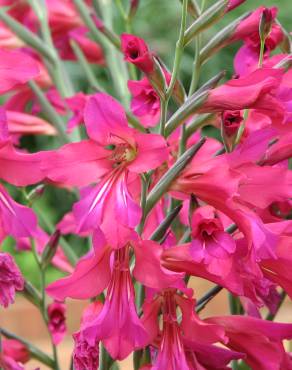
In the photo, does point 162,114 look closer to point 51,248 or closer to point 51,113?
point 51,248

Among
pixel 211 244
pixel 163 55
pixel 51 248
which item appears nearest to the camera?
pixel 211 244

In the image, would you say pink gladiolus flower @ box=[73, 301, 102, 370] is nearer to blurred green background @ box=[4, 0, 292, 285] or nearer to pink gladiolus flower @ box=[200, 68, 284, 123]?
pink gladiolus flower @ box=[200, 68, 284, 123]

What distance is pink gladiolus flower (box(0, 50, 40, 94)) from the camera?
1.49 feet

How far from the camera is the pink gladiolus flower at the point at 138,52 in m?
0.45

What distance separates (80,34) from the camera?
0.88 m

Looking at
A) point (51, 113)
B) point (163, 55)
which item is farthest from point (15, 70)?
point (163, 55)

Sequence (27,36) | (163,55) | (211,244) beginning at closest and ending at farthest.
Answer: (211,244) < (27,36) < (163,55)

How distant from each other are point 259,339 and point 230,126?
114mm

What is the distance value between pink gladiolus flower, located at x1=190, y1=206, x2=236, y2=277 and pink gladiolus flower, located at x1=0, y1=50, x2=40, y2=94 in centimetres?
11

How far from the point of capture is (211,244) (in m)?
0.42

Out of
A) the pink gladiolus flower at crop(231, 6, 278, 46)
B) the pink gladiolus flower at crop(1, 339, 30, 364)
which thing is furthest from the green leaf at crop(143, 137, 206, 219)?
the pink gladiolus flower at crop(1, 339, 30, 364)

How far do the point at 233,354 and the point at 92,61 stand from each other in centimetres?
47

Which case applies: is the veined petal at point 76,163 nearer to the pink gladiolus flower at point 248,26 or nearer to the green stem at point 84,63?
the pink gladiolus flower at point 248,26

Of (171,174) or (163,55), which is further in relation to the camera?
(163,55)
